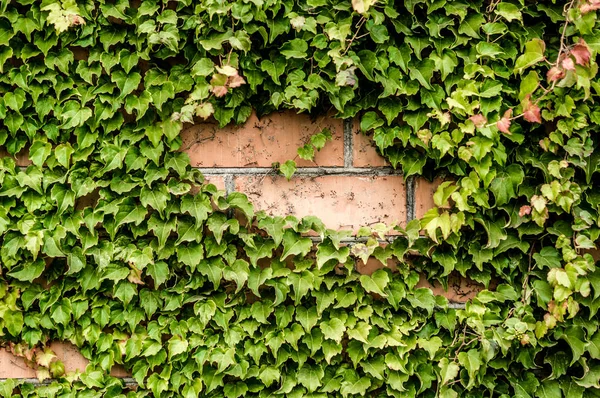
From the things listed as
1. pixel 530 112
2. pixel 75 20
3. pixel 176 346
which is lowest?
pixel 176 346

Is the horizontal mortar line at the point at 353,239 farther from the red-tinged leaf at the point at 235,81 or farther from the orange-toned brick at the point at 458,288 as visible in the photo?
the red-tinged leaf at the point at 235,81

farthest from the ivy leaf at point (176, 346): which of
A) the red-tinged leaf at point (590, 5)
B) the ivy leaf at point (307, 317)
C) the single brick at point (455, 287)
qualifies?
the red-tinged leaf at point (590, 5)

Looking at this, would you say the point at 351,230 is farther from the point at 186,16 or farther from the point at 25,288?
the point at 25,288

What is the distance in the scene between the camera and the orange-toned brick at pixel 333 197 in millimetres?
1446

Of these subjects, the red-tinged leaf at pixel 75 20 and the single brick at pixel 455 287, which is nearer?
the red-tinged leaf at pixel 75 20

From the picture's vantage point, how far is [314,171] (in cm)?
145

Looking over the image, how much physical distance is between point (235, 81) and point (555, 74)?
756 millimetres

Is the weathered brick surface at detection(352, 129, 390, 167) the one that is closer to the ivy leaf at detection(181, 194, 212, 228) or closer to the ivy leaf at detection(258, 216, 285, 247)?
the ivy leaf at detection(258, 216, 285, 247)

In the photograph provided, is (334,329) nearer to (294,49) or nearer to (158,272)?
(158,272)

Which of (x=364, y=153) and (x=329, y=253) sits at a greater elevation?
(x=364, y=153)

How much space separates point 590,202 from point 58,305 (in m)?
1.34

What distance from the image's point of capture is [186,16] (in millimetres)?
1355

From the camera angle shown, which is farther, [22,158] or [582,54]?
[22,158]

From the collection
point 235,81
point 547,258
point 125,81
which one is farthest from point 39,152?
point 547,258
